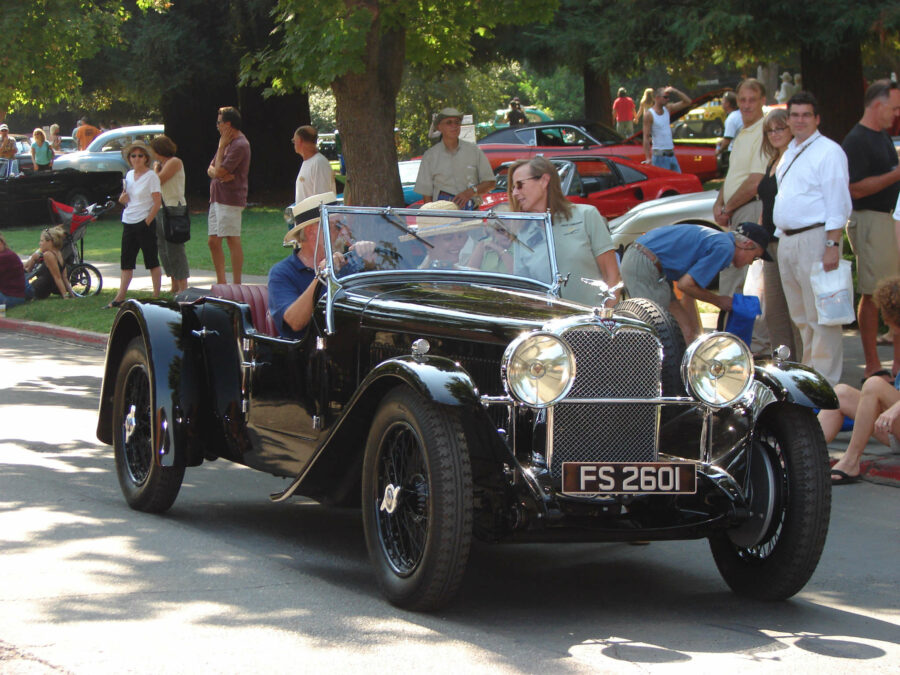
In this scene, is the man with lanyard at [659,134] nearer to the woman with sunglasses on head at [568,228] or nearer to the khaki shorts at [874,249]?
the khaki shorts at [874,249]

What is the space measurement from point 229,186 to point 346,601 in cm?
968

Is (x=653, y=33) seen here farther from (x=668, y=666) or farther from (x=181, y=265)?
(x=668, y=666)

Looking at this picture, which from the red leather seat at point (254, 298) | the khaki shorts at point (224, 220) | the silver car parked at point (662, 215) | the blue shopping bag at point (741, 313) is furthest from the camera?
the silver car parked at point (662, 215)

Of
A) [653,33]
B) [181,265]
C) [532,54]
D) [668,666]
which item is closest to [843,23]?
[653,33]

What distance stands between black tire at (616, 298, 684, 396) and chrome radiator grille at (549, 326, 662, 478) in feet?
0.56

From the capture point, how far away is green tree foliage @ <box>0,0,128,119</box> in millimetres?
15258

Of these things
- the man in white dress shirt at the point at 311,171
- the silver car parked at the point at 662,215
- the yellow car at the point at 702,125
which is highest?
the yellow car at the point at 702,125

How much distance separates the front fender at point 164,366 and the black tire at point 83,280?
32.1ft

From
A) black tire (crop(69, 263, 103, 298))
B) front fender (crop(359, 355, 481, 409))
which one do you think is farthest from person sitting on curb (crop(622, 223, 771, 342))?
black tire (crop(69, 263, 103, 298))

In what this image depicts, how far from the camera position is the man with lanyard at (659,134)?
2197 centimetres

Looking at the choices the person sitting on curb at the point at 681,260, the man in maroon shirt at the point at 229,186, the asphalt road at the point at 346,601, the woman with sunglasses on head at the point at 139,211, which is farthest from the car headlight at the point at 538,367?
the woman with sunglasses on head at the point at 139,211

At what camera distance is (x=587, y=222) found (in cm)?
730

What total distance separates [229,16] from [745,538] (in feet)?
76.2

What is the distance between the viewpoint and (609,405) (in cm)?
496
